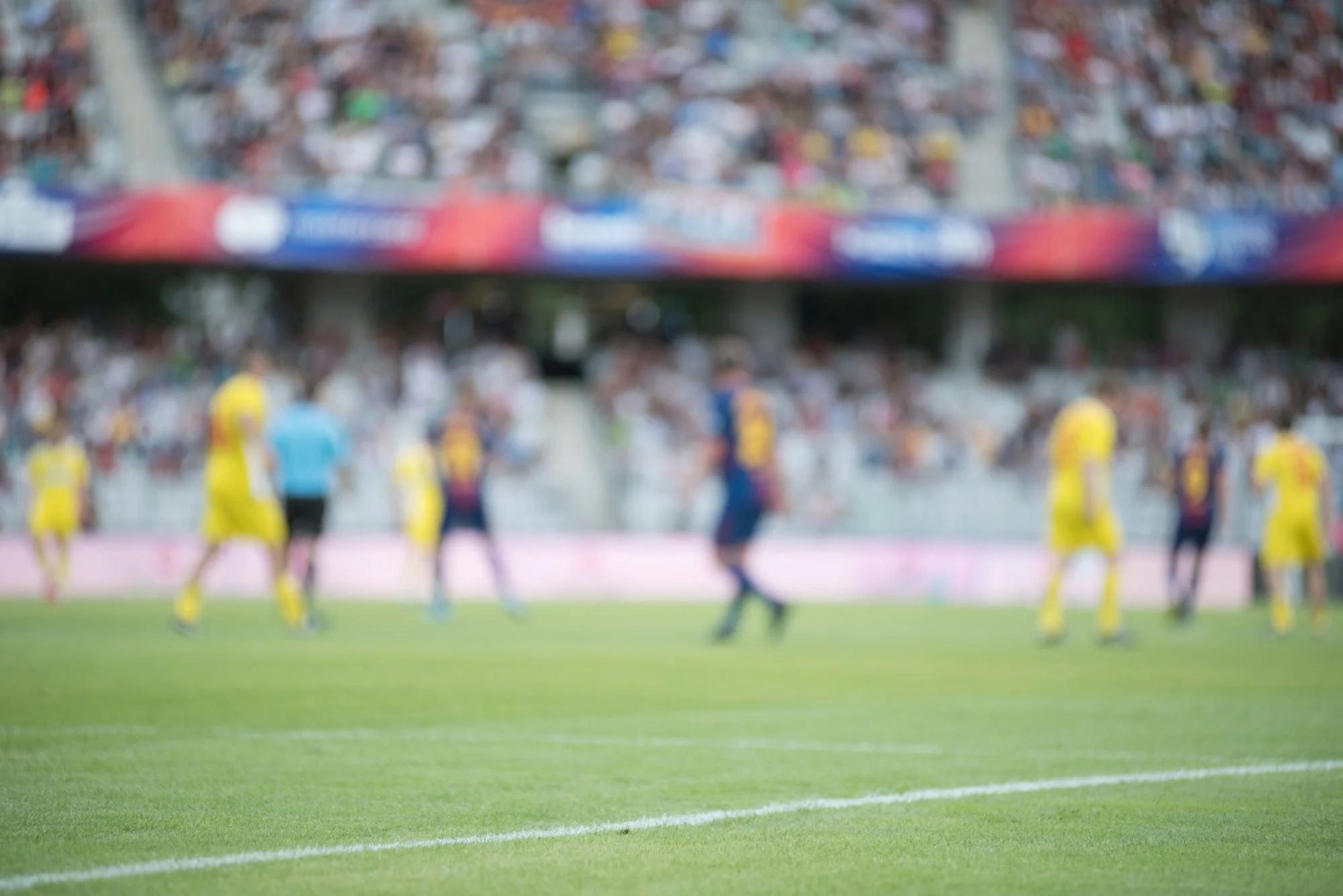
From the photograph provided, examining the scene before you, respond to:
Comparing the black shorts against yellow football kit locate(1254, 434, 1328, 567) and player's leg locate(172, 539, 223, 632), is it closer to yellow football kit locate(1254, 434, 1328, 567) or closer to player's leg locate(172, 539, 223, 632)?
player's leg locate(172, 539, 223, 632)

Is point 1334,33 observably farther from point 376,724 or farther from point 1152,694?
point 376,724

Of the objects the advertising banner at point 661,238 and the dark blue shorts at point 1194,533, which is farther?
Result: the advertising banner at point 661,238

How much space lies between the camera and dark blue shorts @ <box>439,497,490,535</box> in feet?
65.3

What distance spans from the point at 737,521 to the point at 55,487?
980 centimetres

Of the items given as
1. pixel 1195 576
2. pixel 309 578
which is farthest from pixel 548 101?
pixel 309 578

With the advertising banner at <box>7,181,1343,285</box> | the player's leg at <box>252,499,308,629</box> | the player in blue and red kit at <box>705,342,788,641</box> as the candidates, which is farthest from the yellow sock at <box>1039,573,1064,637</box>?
the advertising banner at <box>7,181,1343,285</box>

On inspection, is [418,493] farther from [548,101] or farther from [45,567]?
[548,101]

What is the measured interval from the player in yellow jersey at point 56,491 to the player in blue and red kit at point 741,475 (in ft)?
30.7

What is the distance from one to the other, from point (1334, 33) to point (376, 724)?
95.3ft

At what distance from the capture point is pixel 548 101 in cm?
3128

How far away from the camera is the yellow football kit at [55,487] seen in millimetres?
22391

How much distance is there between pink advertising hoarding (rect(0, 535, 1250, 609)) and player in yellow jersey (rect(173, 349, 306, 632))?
9.58 meters

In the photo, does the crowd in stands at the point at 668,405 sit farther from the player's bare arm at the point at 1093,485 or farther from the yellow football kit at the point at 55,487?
the player's bare arm at the point at 1093,485

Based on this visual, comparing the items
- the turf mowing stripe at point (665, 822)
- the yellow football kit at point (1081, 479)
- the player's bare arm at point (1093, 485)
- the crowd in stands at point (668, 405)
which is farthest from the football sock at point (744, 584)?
the crowd in stands at point (668, 405)
